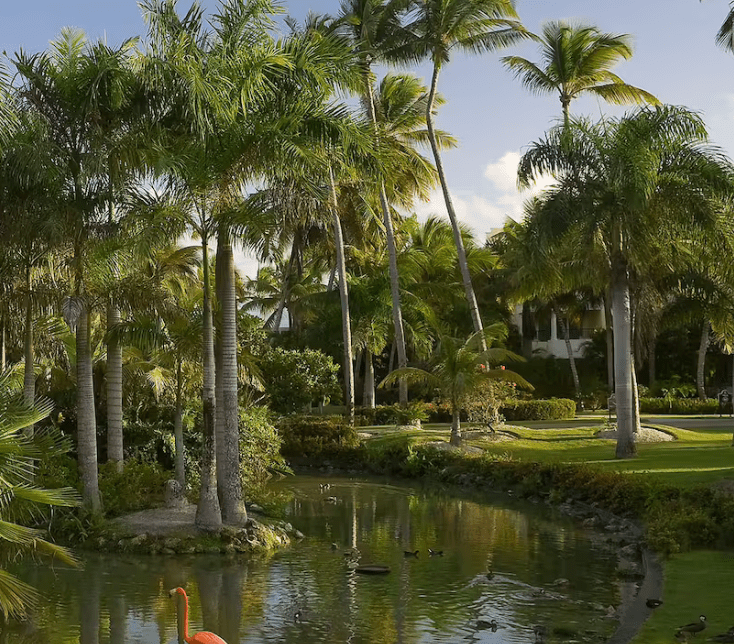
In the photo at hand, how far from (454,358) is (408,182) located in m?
15.3

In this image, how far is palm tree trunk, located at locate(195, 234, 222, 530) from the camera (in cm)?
1750

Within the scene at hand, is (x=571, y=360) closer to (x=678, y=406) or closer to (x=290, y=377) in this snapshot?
(x=678, y=406)

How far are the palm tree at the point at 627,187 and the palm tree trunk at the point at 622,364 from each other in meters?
0.03

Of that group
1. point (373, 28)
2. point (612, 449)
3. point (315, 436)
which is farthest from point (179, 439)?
point (373, 28)

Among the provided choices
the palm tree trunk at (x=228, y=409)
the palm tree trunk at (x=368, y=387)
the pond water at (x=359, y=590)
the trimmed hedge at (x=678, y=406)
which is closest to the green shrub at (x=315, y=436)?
the palm tree trunk at (x=368, y=387)

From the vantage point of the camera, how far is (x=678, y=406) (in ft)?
140

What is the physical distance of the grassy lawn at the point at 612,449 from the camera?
73.0ft

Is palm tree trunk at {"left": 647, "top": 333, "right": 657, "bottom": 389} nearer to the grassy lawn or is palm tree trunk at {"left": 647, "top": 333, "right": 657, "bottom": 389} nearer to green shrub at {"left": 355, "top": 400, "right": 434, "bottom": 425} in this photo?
the grassy lawn

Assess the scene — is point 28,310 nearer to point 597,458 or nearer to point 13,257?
point 13,257

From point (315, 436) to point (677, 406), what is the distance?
17.9 m

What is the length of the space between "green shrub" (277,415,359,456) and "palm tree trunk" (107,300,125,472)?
41.9 feet

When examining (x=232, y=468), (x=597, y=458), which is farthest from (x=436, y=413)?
(x=232, y=468)

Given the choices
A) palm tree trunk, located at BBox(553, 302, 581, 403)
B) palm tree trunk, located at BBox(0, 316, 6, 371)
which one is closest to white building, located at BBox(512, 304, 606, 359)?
palm tree trunk, located at BBox(553, 302, 581, 403)

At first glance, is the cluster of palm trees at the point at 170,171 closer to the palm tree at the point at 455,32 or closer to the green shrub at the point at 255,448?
the green shrub at the point at 255,448
